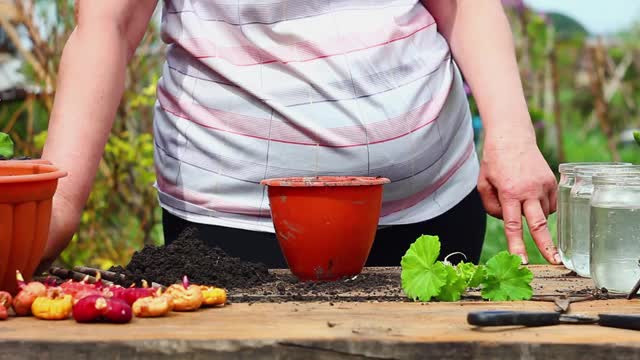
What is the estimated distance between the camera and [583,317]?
1.33 m

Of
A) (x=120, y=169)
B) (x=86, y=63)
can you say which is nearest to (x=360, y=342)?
(x=86, y=63)

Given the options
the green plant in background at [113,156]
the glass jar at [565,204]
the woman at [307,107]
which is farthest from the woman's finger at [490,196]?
the green plant in background at [113,156]

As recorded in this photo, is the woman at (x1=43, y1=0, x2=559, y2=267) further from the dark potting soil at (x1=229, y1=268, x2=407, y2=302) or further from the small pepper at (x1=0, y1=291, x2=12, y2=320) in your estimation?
the small pepper at (x1=0, y1=291, x2=12, y2=320)

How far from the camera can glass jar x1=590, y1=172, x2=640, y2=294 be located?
154cm

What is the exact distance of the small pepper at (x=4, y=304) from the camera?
1363 millimetres

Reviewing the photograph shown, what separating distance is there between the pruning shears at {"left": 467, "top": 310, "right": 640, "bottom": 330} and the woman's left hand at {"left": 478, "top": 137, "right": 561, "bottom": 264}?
48 centimetres

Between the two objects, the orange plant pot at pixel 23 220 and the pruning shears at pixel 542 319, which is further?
the orange plant pot at pixel 23 220

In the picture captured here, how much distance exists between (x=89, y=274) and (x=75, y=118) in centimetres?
28

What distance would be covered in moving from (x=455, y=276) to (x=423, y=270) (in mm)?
45

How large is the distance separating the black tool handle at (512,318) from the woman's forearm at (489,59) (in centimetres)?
60

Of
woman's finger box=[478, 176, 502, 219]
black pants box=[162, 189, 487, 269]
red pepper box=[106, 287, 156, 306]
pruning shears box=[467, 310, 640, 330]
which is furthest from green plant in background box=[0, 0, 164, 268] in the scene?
pruning shears box=[467, 310, 640, 330]

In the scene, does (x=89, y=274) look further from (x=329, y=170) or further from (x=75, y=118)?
(x=329, y=170)

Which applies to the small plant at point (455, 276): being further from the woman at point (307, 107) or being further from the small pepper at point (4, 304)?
the small pepper at point (4, 304)

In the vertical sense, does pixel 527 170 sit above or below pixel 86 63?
below
